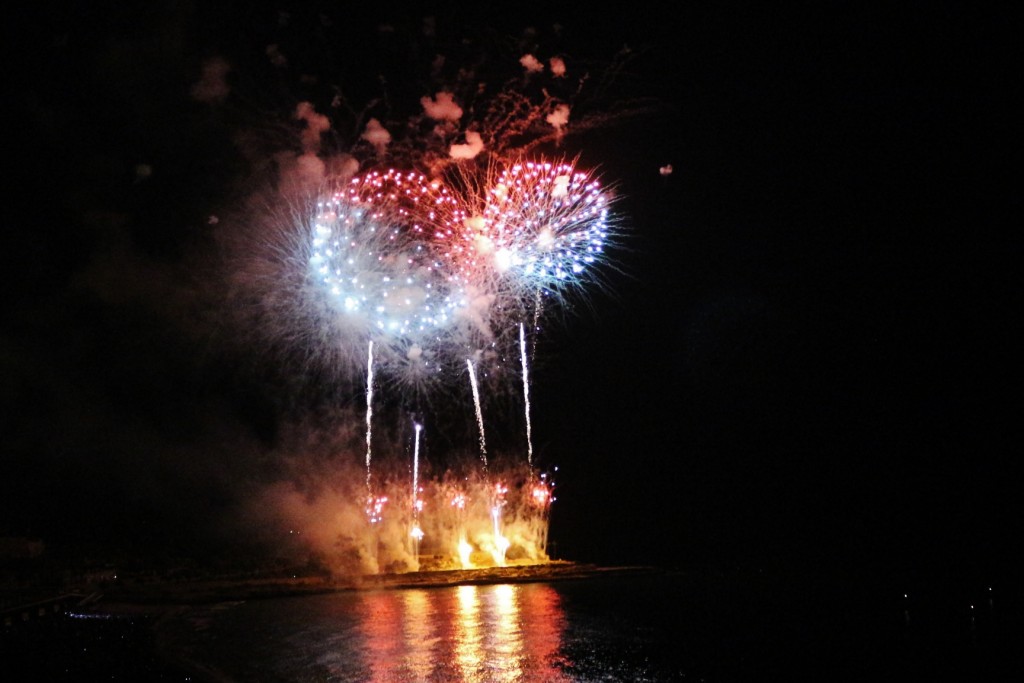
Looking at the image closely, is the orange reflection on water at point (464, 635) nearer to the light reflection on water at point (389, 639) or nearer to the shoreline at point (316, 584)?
the light reflection on water at point (389, 639)

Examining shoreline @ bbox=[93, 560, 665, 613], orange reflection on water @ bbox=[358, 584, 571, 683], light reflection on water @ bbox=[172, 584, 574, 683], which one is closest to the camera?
orange reflection on water @ bbox=[358, 584, 571, 683]

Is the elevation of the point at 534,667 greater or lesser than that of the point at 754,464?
lesser

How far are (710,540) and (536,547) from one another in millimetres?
8562

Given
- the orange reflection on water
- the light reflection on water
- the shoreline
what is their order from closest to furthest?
the orange reflection on water → the light reflection on water → the shoreline

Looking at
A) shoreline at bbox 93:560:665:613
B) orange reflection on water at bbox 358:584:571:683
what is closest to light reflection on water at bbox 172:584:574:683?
orange reflection on water at bbox 358:584:571:683

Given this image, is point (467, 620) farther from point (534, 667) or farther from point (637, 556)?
point (637, 556)

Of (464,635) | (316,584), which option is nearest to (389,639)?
(464,635)

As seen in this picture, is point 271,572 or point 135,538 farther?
point 135,538

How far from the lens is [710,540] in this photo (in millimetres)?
31828

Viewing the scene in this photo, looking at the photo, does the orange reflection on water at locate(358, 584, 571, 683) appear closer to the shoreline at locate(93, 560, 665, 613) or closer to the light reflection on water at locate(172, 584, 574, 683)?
the light reflection on water at locate(172, 584, 574, 683)

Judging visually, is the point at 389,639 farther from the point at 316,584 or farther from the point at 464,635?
the point at 316,584

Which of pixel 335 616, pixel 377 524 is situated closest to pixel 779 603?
pixel 335 616

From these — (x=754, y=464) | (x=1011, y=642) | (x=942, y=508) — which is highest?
(x=754, y=464)

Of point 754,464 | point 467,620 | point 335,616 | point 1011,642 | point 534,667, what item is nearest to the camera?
point 534,667
